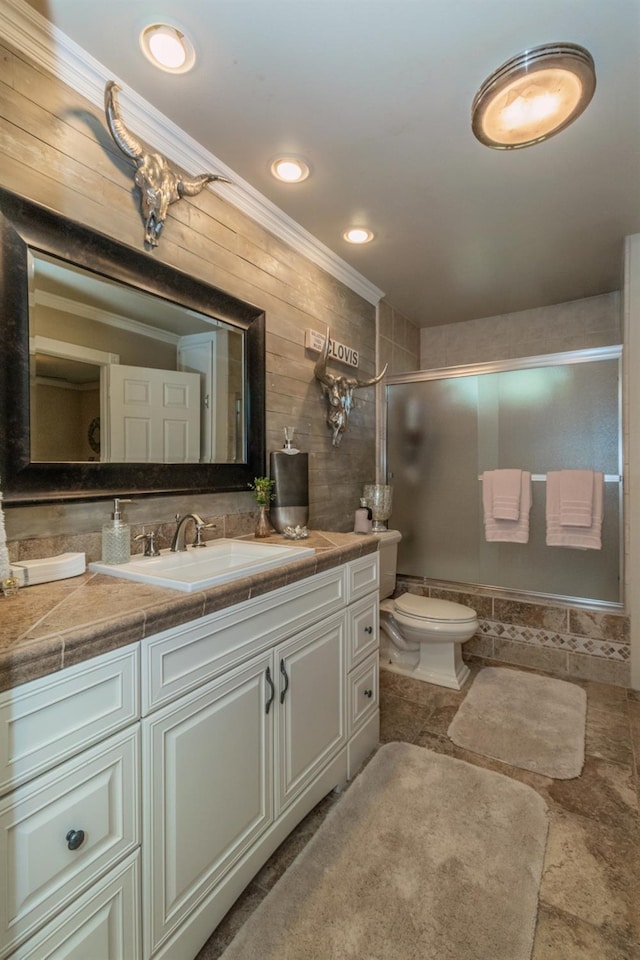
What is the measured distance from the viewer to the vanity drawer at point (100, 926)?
29.4 inches

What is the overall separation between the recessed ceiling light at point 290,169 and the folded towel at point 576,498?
2.13m

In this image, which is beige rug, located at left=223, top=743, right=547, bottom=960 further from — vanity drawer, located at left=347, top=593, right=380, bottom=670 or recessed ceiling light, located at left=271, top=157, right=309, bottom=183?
recessed ceiling light, located at left=271, top=157, right=309, bottom=183

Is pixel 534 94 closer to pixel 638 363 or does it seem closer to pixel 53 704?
pixel 638 363

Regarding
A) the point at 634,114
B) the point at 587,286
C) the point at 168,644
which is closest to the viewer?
the point at 168,644

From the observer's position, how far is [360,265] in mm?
2602

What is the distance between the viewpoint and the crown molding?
3.78 ft

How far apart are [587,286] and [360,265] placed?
1.58 metres

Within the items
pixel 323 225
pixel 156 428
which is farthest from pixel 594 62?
pixel 156 428

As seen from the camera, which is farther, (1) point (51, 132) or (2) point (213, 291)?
(2) point (213, 291)

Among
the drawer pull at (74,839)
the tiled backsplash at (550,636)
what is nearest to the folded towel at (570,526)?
the tiled backsplash at (550,636)

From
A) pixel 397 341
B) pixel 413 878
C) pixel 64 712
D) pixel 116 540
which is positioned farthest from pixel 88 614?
pixel 397 341

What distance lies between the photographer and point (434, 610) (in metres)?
2.52

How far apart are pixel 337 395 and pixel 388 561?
111cm

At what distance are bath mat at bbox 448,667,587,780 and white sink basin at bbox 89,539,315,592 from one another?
1.26 metres
